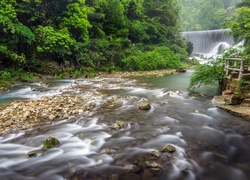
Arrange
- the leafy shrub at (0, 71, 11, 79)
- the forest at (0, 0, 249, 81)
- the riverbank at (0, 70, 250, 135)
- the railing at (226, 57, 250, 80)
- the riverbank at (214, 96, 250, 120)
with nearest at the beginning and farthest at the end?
the riverbank at (0, 70, 250, 135), the riverbank at (214, 96, 250, 120), the railing at (226, 57, 250, 80), the leafy shrub at (0, 71, 11, 79), the forest at (0, 0, 249, 81)

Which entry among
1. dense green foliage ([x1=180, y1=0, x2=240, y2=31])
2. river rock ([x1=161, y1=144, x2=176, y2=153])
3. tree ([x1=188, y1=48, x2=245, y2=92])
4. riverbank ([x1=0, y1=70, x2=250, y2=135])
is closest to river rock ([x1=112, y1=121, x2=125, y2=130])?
riverbank ([x1=0, y1=70, x2=250, y2=135])

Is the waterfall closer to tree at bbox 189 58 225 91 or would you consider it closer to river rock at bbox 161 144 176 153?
tree at bbox 189 58 225 91

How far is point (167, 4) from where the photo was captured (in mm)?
28969

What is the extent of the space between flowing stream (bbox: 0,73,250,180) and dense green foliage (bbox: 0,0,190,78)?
29.9 ft

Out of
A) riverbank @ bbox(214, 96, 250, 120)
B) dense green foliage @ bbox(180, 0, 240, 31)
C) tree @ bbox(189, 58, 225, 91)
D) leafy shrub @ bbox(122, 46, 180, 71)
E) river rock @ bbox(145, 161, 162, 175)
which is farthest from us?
dense green foliage @ bbox(180, 0, 240, 31)

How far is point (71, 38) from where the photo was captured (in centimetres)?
1644

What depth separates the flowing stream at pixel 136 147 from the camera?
3547 millimetres

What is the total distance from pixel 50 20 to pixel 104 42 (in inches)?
185

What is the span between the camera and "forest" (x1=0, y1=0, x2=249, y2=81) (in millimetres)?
13023

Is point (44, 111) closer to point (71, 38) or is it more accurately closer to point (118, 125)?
point (118, 125)

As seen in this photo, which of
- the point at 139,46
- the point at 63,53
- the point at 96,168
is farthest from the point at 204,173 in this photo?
the point at 139,46

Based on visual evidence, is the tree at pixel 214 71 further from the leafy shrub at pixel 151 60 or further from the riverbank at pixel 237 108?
the leafy shrub at pixel 151 60

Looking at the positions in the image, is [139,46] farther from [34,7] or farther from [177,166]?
[177,166]

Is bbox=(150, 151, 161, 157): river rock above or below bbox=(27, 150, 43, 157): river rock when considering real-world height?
below
